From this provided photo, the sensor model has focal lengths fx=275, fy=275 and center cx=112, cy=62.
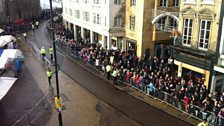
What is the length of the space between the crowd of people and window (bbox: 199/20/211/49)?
2637 mm

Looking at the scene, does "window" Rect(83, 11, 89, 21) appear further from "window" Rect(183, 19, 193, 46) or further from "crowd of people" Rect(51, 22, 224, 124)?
"window" Rect(183, 19, 193, 46)

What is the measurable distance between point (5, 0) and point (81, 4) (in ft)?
75.9

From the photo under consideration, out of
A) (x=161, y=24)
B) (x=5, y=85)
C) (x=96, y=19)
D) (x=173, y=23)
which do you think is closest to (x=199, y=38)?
(x=161, y=24)

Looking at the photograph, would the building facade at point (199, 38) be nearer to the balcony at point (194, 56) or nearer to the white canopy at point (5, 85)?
the balcony at point (194, 56)

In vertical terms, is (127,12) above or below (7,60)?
above

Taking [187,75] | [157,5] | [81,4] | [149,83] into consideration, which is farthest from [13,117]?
[81,4]

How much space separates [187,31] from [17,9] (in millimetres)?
48774

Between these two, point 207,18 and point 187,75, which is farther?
point 187,75

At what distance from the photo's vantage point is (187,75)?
22.4 meters

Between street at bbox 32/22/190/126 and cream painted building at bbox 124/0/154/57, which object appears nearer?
street at bbox 32/22/190/126

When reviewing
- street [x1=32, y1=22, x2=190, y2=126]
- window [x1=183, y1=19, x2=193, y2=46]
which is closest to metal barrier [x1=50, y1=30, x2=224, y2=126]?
street [x1=32, y1=22, x2=190, y2=126]

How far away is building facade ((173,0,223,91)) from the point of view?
1941cm

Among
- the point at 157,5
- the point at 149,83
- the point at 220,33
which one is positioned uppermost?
the point at 157,5

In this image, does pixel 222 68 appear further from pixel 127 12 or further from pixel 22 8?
pixel 22 8
